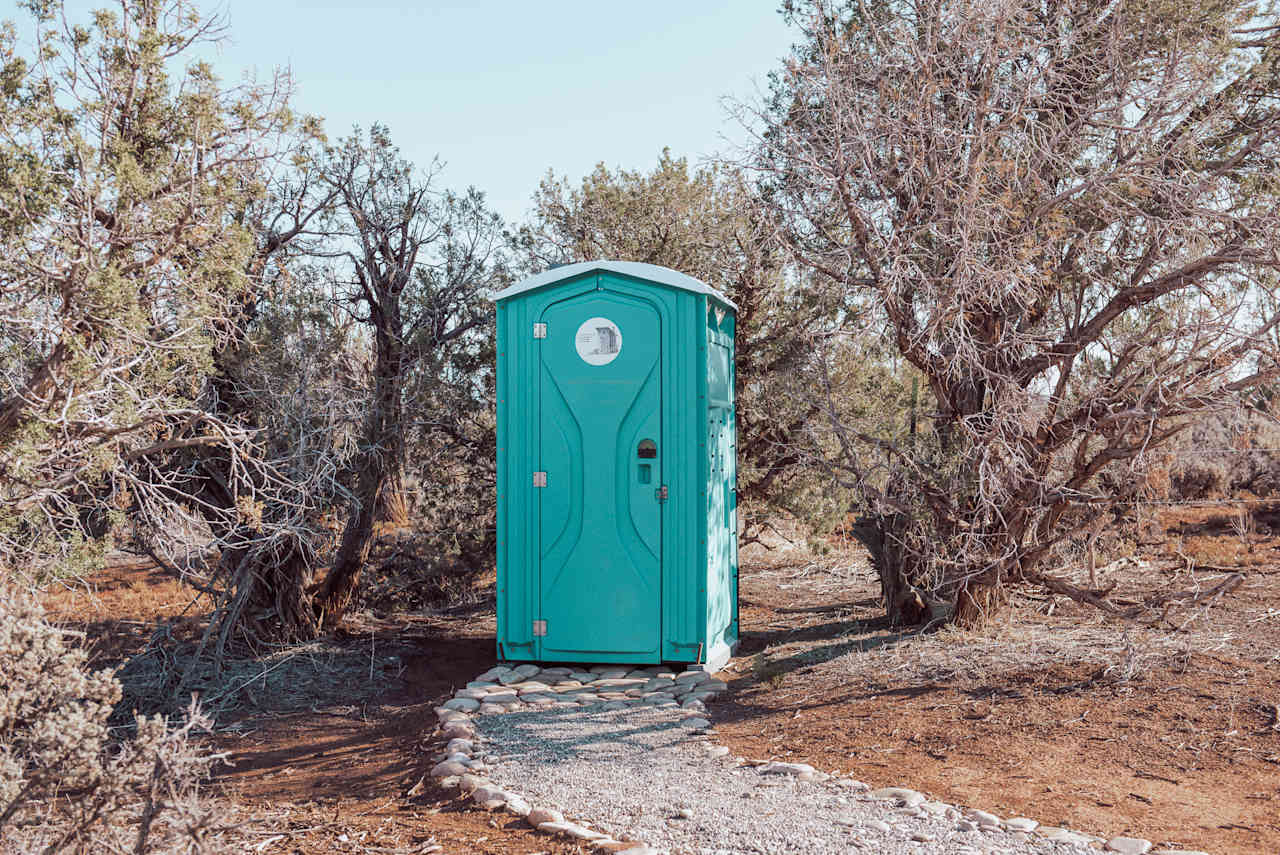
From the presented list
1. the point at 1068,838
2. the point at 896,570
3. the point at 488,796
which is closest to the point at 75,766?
the point at 488,796

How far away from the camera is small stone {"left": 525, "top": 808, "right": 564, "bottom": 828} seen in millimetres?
3737

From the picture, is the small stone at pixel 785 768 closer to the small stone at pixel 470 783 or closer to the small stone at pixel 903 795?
the small stone at pixel 903 795

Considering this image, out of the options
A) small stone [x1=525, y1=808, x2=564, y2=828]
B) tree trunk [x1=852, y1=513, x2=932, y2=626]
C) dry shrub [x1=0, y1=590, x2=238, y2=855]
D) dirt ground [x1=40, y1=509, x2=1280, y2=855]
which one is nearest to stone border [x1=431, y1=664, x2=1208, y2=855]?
small stone [x1=525, y1=808, x2=564, y2=828]

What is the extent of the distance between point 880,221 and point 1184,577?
4.18 metres

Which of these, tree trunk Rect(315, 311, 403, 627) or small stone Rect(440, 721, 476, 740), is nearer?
small stone Rect(440, 721, 476, 740)

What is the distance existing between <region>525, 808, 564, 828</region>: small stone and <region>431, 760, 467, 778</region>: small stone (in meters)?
0.59

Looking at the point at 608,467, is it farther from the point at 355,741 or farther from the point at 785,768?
the point at 785,768

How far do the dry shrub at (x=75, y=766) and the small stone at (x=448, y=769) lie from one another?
117 centimetres

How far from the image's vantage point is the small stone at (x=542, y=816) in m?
3.74

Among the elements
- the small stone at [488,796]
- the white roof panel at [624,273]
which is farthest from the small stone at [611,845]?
the white roof panel at [624,273]

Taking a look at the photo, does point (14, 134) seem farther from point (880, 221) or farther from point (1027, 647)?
point (1027, 647)

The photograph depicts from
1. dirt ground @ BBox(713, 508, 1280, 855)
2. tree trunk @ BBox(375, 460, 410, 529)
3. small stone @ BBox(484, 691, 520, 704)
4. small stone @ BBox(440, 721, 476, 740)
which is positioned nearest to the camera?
dirt ground @ BBox(713, 508, 1280, 855)

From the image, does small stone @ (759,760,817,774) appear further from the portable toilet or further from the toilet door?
the toilet door

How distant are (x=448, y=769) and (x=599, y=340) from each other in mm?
2727
